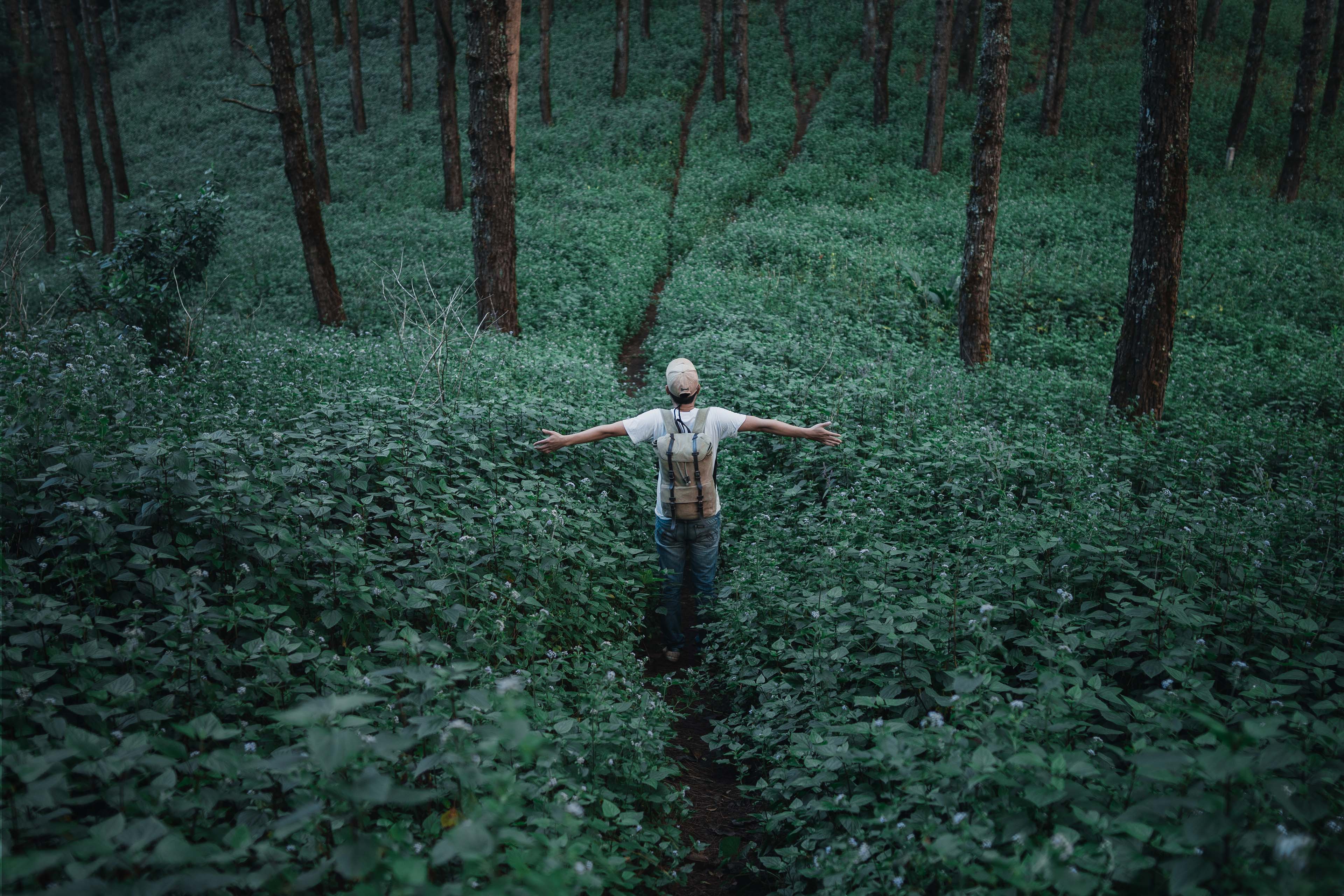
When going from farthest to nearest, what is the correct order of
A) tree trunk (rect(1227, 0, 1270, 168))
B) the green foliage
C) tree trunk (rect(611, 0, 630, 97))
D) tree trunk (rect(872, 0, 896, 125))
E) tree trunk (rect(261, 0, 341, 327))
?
tree trunk (rect(611, 0, 630, 97)) → tree trunk (rect(872, 0, 896, 125)) → tree trunk (rect(1227, 0, 1270, 168)) → tree trunk (rect(261, 0, 341, 327)) → the green foliage

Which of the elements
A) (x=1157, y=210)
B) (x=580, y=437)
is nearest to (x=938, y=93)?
(x=1157, y=210)

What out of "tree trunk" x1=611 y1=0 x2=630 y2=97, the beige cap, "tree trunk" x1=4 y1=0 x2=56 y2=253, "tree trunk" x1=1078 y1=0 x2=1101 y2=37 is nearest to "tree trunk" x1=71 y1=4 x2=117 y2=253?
"tree trunk" x1=4 y1=0 x2=56 y2=253

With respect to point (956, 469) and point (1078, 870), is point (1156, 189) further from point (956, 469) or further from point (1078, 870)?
point (1078, 870)

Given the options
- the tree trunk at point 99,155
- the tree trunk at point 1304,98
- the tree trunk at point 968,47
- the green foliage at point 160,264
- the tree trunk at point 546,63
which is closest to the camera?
the green foliage at point 160,264

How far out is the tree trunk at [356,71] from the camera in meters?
29.8

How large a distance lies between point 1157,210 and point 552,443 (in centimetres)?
712

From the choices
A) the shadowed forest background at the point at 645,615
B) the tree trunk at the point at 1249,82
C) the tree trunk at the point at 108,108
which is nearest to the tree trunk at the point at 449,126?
the tree trunk at the point at 108,108

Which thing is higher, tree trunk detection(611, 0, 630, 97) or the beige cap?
tree trunk detection(611, 0, 630, 97)

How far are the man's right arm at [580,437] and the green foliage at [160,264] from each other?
6225mm

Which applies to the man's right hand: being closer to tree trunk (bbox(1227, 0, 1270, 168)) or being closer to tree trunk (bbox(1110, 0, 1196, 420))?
tree trunk (bbox(1110, 0, 1196, 420))

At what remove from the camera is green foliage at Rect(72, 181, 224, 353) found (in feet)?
33.2

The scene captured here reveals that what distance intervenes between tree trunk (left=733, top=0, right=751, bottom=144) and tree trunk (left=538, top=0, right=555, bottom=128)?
8.31 meters

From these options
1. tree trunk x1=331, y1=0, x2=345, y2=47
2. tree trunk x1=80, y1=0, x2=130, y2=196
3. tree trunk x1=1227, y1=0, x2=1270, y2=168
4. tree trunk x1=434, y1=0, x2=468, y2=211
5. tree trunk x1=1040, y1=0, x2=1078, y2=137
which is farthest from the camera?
tree trunk x1=331, y1=0, x2=345, y2=47

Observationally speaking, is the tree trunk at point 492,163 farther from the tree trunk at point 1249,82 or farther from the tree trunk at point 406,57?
the tree trunk at point 406,57
